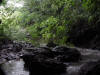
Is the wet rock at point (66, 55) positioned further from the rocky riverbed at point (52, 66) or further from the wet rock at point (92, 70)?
the wet rock at point (92, 70)

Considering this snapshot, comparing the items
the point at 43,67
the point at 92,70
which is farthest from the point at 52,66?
the point at 92,70

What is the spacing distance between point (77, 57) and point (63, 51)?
2.30ft

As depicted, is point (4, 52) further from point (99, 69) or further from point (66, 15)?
point (99, 69)

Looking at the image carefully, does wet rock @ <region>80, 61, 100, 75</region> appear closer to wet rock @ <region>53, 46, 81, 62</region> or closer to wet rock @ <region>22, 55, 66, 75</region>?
wet rock @ <region>22, 55, 66, 75</region>

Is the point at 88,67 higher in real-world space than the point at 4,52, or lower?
higher

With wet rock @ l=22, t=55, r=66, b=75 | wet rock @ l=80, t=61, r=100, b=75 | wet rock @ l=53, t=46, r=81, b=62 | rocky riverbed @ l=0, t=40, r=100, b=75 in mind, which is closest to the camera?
wet rock @ l=80, t=61, r=100, b=75

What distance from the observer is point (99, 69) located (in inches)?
153

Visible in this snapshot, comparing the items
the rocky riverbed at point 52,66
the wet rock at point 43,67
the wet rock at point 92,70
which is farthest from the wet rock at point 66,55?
the wet rock at point 92,70

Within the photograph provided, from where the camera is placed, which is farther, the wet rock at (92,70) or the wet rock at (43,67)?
the wet rock at (43,67)

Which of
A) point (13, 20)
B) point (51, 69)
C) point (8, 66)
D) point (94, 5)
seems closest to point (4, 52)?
point (8, 66)

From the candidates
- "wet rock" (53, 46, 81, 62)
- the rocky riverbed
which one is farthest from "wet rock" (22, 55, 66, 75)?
"wet rock" (53, 46, 81, 62)

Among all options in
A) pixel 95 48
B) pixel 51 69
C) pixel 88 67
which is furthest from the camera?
pixel 95 48

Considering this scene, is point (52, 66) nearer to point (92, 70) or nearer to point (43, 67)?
point (43, 67)

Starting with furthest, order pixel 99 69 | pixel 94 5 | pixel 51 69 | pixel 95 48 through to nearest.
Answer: pixel 95 48
pixel 51 69
pixel 99 69
pixel 94 5
